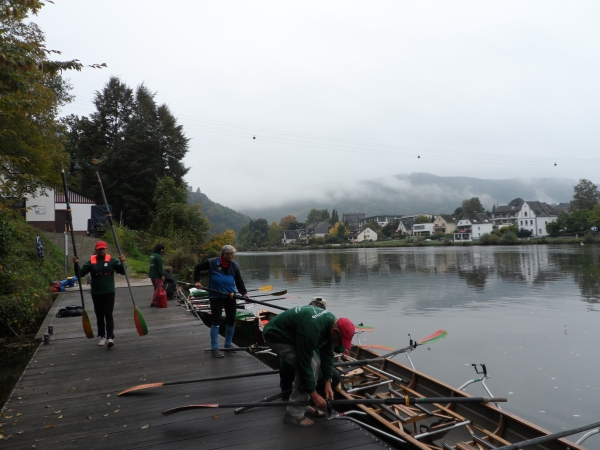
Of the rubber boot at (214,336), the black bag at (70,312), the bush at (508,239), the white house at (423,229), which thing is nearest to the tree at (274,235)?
the white house at (423,229)

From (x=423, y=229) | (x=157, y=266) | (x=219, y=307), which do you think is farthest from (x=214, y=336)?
(x=423, y=229)

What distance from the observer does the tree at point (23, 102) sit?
327 inches

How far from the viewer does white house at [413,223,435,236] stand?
115 m

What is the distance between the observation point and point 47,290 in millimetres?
15164

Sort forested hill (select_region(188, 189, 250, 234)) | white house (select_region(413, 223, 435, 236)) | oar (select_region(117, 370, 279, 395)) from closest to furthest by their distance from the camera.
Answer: oar (select_region(117, 370, 279, 395))
white house (select_region(413, 223, 435, 236))
forested hill (select_region(188, 189, 250, 234))

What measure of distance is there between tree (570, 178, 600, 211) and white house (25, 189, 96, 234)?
287 ft

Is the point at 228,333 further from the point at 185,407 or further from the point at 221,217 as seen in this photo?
the point at 221,217

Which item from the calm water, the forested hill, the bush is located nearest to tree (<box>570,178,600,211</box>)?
the bush

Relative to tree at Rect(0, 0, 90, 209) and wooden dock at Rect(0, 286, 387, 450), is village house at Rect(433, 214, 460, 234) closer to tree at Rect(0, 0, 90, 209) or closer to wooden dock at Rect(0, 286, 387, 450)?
tree at Rect(0, 0, 90, 209)

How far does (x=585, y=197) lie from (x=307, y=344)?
326 feet

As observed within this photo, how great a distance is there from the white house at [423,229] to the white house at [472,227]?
32.2 feet

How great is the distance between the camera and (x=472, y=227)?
103 metres

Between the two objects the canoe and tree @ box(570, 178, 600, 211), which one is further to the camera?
tree @ box(570, 178, 600, 211)

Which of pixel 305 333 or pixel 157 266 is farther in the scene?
pixel 157 266
